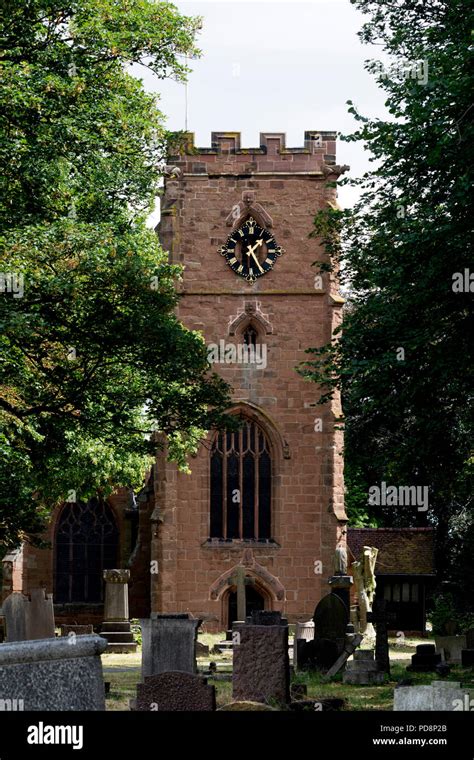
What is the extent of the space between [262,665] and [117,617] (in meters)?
14.2

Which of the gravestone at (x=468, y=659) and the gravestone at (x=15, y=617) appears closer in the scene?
the gravestone at (x=15, y=617)

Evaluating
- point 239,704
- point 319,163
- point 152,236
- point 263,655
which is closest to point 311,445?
point 319,163

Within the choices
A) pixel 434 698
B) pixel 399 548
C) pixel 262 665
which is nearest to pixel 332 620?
pixel 262 665

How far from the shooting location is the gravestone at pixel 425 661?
21719 mm

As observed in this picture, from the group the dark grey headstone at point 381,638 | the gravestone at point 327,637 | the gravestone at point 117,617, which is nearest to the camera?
the dark grey headstone at point 381,638

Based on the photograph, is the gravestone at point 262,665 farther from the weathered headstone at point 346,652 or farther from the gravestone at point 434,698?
the weathered headstone at point 346,652

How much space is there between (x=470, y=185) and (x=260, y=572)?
18396mm

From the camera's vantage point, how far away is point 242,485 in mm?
35469

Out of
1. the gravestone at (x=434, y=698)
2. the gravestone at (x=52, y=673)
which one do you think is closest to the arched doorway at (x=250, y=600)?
the gravestone at (x=434, y=698)

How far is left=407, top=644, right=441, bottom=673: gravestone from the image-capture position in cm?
2172

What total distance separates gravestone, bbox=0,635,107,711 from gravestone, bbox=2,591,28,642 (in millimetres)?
13131

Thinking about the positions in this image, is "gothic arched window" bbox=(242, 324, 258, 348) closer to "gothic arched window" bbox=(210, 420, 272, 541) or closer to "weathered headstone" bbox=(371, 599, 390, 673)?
"gothic arched window" bbox=(210, 420, 272, 541)

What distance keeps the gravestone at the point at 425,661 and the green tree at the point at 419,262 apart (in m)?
2.85
